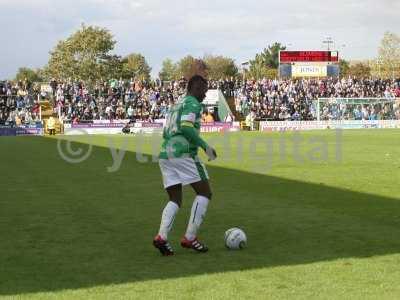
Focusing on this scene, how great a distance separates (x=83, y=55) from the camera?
313 ft

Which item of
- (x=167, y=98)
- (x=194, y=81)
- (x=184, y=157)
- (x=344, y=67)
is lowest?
(x=184, y=157)

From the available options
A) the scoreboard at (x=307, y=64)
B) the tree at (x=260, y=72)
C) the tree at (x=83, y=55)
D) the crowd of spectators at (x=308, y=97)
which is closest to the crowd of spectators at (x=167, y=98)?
the crowd of spectators at (x=308, y=97)

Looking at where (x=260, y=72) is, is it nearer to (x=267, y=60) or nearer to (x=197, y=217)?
(x=267, y=60)

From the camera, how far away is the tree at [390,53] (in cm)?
10088

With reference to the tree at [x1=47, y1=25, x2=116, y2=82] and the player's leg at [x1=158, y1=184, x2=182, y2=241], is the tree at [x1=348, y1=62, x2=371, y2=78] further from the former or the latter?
the player's leg at [x1=158, y1=184, x2=182, y2=241]

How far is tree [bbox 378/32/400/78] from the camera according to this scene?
100875mm

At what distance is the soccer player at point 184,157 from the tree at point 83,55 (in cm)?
8647

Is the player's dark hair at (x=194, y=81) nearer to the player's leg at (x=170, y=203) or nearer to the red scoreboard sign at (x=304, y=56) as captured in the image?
the player's leg at (x=170, y=203)

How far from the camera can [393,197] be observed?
12.8 metres

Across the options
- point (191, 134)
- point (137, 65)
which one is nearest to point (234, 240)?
point (191, 134)

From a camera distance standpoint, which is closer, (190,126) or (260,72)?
(190,126)

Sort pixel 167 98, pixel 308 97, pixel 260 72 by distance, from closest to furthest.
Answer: pixel 167 98, pixel 308 97, pixel 260 72

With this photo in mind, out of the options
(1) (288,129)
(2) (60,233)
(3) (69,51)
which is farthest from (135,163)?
(3) (69,51)

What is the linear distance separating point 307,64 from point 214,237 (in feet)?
262
